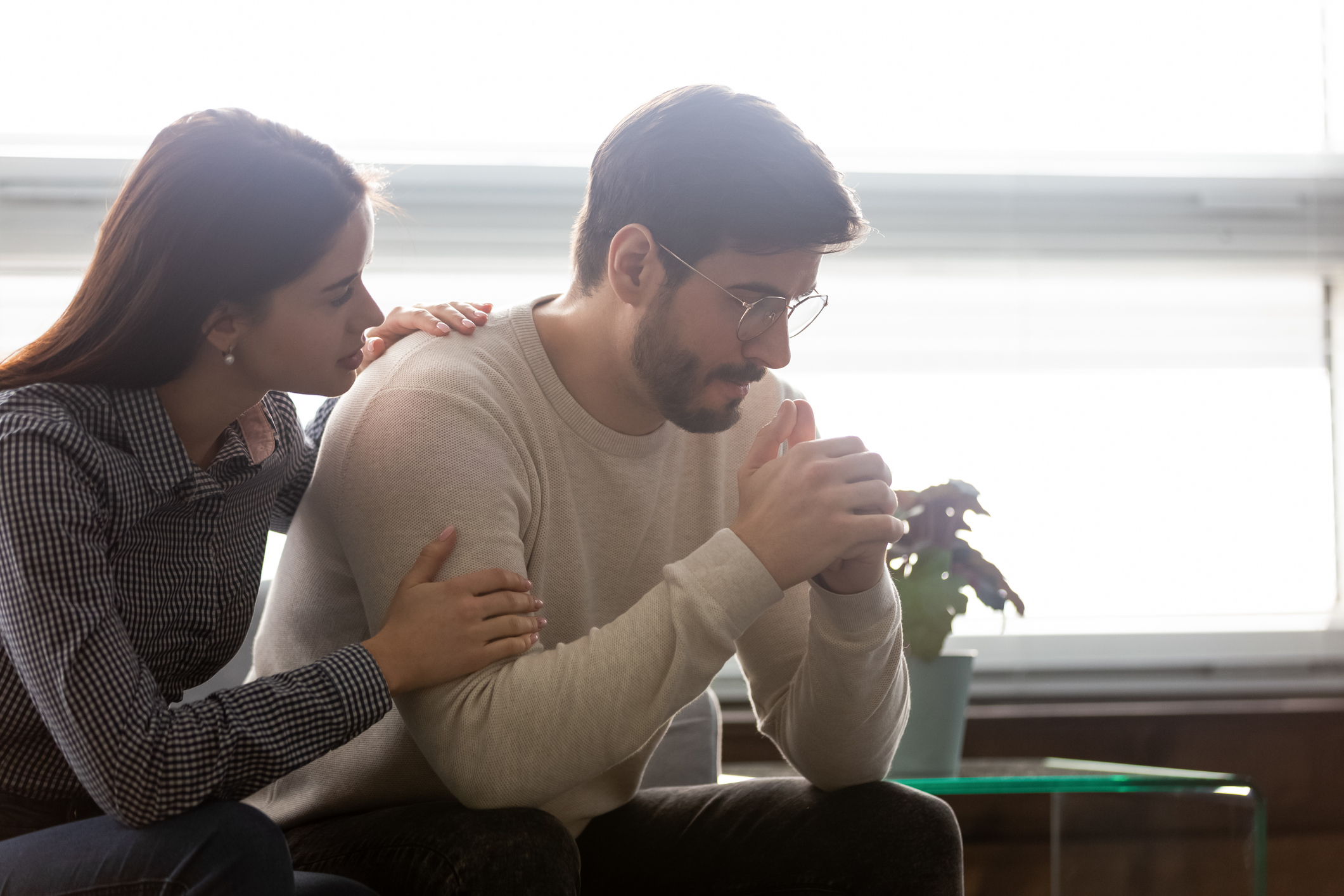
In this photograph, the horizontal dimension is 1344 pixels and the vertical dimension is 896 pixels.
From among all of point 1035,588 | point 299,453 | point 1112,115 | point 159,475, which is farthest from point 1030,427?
point 159,475

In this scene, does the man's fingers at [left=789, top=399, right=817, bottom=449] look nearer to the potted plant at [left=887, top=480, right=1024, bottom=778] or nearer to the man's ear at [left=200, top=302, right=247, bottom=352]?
the potted plant at [left=887, top=480, right=1024, bottom=778]

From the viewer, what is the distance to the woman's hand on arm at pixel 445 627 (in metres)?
0.91

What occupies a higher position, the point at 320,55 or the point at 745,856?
the point at 320,55

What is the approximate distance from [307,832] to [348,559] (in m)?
0.26

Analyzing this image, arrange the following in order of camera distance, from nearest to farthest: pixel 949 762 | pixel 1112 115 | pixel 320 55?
pixel 949 762, pixel 320 55, pixel 1112 115

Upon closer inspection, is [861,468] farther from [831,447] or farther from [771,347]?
[771,347]

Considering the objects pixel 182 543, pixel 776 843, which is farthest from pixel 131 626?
pixel 776 843

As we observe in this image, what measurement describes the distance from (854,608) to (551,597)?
12.5 inches

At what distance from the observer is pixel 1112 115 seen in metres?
2.04

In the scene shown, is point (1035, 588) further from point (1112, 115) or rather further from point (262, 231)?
point (262, 231)

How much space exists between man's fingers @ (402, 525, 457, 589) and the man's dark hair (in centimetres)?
37

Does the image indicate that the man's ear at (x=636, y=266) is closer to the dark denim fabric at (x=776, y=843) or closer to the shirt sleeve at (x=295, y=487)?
the shirt sleeve at (x=295, y=487)

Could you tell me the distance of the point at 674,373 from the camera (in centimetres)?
114

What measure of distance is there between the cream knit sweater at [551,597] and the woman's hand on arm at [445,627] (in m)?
0.02
